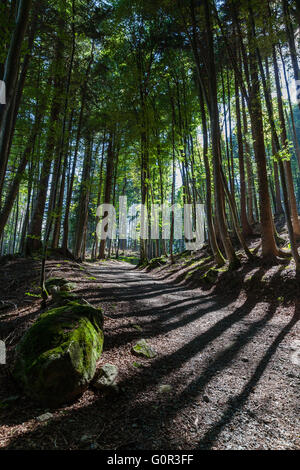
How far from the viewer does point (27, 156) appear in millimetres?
7516

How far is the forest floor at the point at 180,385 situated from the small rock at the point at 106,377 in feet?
0.26

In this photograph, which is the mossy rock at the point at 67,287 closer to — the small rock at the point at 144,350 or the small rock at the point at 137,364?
the small rock at the point at 144,350

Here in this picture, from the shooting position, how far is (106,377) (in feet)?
7.73

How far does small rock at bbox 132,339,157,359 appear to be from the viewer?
121 inches

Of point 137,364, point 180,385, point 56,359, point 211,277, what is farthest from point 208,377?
point 211,277

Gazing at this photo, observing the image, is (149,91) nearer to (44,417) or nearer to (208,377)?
(208,377)

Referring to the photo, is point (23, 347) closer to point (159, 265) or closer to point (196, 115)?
point (159, 265)

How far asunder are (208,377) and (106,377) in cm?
122

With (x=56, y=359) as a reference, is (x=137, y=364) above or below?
below

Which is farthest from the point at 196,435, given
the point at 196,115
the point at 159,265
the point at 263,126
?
Answer: the point at 196,115

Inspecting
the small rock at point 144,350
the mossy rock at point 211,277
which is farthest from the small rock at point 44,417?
the mossy rock at point 211,277

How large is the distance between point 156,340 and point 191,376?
108 centimetres

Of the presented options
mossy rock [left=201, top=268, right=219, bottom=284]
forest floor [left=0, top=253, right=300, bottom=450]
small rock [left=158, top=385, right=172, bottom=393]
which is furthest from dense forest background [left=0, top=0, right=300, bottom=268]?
small rock [left=158, top=385, right=172, bottom=393]

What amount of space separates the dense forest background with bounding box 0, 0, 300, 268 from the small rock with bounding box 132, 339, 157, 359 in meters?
2.61
